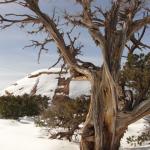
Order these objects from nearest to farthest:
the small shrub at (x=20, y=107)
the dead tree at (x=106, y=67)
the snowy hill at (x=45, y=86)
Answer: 1. the dead tree at (x=106, y=67)
2. the small shrub at (x=20, y=107)
3. the snowy hill at (x=45, y=86)

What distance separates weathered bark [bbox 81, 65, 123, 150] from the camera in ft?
35.7

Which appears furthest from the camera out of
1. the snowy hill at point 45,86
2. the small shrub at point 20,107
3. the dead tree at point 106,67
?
the snowy hill at point 45,86

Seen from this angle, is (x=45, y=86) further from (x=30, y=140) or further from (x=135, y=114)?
(x=135, y=114)

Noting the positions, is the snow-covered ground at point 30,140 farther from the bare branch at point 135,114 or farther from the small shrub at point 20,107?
the small shrub at point 20,107

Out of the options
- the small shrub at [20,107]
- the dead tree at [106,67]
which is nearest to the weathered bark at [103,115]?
the dead tree at [106,67]

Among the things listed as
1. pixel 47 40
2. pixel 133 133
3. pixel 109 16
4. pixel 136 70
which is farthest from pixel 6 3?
pixel 133 133

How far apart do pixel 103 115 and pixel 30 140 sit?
12.0 feet

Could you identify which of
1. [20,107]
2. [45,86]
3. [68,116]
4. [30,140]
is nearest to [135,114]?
[68,116]

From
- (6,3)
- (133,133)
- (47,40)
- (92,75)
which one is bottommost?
(133,133)

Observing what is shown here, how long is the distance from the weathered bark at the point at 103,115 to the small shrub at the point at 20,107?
1090cm

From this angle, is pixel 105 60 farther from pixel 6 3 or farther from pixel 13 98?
pixel 13 98

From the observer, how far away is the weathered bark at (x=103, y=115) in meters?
10.9

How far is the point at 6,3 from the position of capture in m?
11.8

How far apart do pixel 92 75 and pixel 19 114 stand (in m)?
A: 12.4
